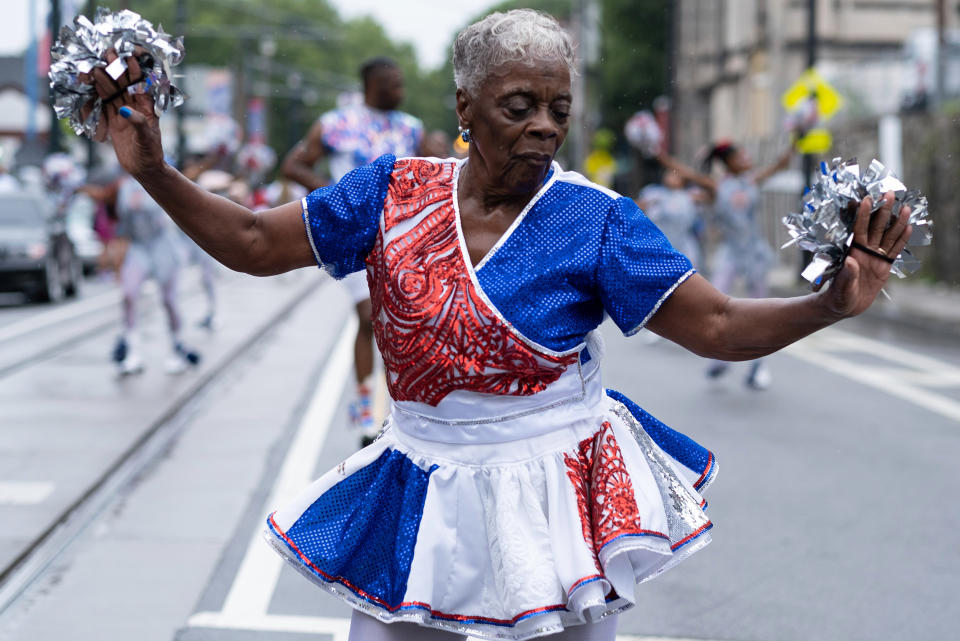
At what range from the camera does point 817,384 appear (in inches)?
432

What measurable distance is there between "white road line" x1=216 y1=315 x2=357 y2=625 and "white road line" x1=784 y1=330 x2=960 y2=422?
384 cm

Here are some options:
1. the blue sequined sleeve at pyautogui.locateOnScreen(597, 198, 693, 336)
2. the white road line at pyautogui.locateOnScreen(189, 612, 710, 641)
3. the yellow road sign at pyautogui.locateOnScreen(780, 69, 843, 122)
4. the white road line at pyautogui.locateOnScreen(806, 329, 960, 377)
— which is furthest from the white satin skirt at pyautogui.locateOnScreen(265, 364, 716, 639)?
the yellow road sign at pyautogui.locateOnScreen(780, 69, 843, 122)

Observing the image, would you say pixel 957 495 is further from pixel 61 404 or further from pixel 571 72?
pixel 61 404

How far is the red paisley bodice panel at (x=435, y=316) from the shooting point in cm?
255

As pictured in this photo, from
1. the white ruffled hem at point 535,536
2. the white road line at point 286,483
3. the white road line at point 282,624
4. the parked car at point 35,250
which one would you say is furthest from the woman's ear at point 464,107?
the parked car at point 35,250

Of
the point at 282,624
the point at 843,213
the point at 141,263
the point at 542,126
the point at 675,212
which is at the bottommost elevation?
the point at 675,212

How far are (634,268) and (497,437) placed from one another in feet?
1.36

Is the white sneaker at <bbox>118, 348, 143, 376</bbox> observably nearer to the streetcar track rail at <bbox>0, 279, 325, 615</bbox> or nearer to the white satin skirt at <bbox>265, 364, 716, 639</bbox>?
the streetcar track rail at <bbox>0, 279, 325, 615</bbox>

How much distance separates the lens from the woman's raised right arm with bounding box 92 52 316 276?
8.23ft

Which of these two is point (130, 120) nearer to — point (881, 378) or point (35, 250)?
point (881, 378)

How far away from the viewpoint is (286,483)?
6.98m

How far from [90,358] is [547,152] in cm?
1004


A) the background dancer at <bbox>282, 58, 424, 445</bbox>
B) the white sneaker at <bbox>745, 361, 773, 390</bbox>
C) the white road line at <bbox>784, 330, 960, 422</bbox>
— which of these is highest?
the background dancer at <bbox>282, 58, 424, 445</bbox>

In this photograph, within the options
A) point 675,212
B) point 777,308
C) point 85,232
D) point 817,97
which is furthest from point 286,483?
point 85,232
